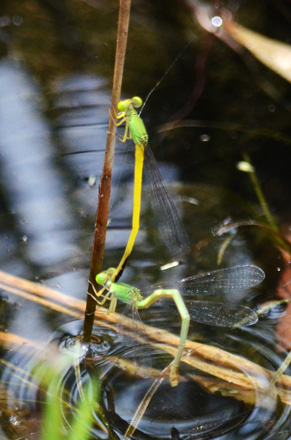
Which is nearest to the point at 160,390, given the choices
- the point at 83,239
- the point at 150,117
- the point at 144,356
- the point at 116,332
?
→ the point at 144,356

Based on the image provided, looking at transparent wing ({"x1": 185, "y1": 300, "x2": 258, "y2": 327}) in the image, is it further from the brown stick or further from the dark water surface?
the brown stick

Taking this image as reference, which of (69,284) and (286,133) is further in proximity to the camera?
(286,133)

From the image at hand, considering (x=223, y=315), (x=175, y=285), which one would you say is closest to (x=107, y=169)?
(x=175, y=285)

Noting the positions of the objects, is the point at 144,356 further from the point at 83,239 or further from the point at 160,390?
the point at 83,239

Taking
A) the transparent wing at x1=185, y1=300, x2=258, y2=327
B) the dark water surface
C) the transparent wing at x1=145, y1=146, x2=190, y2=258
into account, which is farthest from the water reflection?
the transparent wing at x1=185, y1=300, x2=258, y2=327

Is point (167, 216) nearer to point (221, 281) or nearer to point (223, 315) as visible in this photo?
point (221, 281)

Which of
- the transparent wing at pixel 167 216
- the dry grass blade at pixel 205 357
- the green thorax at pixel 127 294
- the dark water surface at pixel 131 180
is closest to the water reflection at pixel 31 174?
the dark water surface at pixel 131 180
